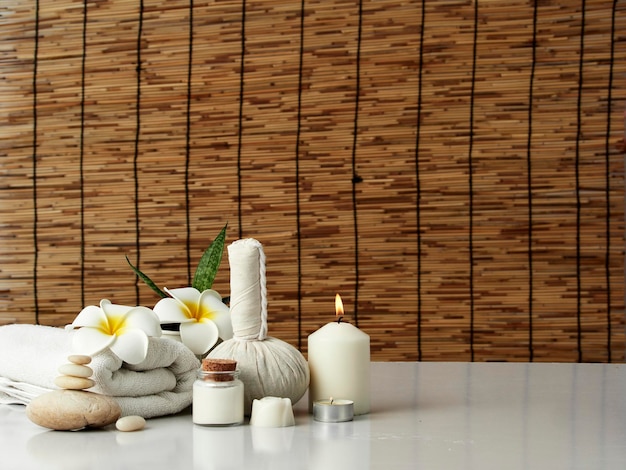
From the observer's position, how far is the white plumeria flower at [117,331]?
0.95 metres

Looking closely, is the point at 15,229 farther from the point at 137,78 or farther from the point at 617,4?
the point at 617,4

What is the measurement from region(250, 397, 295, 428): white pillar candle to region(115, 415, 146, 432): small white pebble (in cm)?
13

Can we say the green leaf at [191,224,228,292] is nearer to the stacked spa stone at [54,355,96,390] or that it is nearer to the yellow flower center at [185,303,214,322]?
the yellow flower center at [185,303,214,322]

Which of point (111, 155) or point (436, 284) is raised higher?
point (111, 155)

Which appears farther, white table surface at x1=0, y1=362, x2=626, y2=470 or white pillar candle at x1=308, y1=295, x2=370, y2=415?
white pillar candle at x1=308, y1=295, x2=370, y2=415

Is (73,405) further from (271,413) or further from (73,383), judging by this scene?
(271,413)

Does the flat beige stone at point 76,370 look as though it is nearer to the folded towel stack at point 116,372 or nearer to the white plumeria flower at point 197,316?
the folded towel stack at point 116,372

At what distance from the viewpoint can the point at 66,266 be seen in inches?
94.2

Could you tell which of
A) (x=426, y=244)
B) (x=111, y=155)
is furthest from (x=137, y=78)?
(x=426, y=244)

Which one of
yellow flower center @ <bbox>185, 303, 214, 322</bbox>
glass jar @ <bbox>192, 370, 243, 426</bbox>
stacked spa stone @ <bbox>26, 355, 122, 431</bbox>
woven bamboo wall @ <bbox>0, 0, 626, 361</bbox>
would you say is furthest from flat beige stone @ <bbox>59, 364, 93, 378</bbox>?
woven bamboo wall @ <bbox>0, 0, 626, 361</bbox>

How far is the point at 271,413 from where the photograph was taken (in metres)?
0.94

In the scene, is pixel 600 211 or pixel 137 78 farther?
pixel 137 78

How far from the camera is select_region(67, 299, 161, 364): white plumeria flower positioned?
95cm

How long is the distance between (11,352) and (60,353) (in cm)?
8
